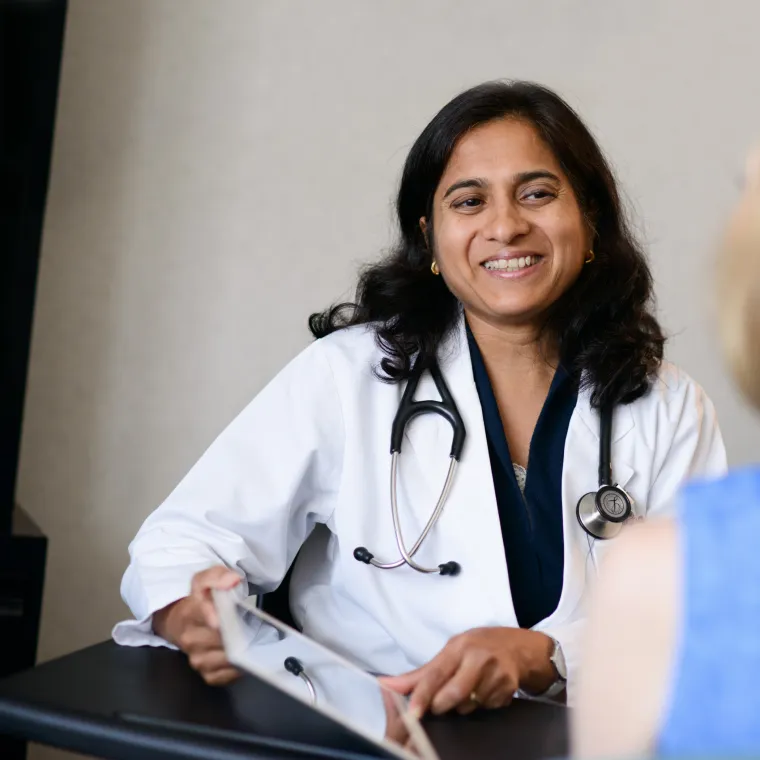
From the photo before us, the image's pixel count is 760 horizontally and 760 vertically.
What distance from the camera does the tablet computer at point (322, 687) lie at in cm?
82

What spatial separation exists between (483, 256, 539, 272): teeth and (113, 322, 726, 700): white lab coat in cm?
14

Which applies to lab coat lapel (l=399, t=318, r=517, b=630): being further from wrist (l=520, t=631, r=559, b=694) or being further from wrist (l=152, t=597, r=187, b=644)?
wrist (l=152, t=597, r=187, b=644)

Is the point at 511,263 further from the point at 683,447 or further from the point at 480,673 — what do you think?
the point at 480,673

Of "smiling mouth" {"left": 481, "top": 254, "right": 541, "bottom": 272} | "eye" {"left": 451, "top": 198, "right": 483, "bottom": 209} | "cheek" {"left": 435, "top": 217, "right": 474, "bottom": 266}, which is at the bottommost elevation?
"smiling mouth" {"left": 481, "top": 254, "right": 541, "bottom": 272}

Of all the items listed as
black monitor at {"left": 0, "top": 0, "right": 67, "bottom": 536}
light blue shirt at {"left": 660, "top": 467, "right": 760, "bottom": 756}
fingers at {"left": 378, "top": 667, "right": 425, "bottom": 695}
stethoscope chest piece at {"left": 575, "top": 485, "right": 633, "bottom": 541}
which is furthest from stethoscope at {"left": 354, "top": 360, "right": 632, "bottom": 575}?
light blue shirt at {"left": 660, "top": 467, "right": 760, "bottom": 756}

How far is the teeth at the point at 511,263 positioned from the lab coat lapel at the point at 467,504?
0.48 feet

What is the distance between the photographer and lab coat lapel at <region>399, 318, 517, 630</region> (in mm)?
1334

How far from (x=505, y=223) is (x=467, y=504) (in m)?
0.40

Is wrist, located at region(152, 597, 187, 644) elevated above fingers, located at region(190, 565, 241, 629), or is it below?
below

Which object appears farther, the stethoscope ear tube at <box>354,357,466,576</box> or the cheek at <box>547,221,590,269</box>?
the cheek at <box>547,221,590,269</box>

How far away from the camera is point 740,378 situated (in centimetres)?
58

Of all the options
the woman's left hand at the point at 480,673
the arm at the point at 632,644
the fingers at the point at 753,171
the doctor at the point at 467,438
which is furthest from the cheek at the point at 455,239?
the arm at the point at 632,644

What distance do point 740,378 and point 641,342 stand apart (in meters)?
1.03

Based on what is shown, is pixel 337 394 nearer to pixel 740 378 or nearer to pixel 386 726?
pixel 386 726
